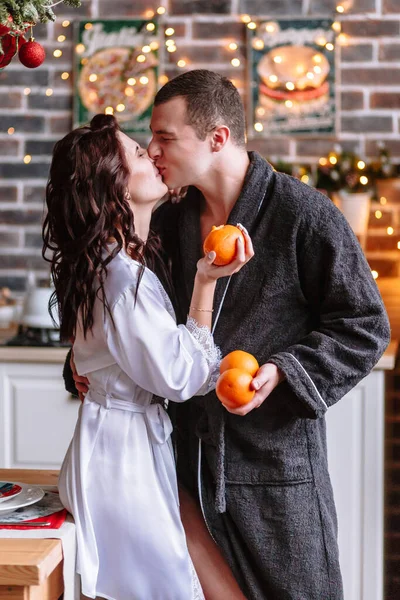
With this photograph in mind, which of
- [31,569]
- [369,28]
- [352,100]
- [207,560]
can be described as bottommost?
[207,560]

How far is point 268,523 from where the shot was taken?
1647 mm

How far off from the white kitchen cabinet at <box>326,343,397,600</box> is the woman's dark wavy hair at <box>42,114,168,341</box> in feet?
3.79

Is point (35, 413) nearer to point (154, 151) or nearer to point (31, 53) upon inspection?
point (154, 151)

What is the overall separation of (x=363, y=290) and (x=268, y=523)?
0.48 metres

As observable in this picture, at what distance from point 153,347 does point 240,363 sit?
0.15 metres

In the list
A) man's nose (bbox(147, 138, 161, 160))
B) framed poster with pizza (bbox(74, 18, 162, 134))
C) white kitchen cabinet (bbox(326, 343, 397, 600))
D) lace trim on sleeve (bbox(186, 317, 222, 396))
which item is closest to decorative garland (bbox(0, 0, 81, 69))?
man's nose (bbox(147, 138, 161, 160))

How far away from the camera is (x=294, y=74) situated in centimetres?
304

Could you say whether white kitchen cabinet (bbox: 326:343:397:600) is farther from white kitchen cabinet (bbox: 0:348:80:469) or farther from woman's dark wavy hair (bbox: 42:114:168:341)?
woman's dark wavy hair (bbox: 42:114:168:341)

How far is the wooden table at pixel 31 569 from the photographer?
4.11 feet

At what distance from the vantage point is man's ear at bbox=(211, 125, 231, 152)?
1.74 m

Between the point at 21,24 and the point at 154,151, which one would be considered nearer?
the point at 21,24

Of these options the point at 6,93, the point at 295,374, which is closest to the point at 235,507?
the point at 295,374

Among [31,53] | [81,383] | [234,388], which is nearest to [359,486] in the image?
[81,383]

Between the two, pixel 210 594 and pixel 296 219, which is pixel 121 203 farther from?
pixel 210 594
